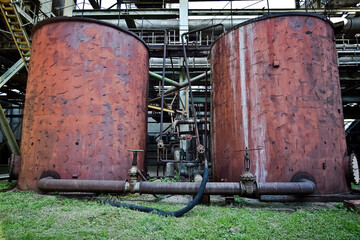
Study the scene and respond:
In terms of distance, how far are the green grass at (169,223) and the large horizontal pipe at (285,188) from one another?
0.31 m

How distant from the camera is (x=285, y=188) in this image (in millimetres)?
4016

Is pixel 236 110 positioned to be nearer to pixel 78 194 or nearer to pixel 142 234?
pixel 142 234

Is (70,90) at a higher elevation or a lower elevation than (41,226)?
higher

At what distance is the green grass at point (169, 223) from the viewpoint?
277 centimetres

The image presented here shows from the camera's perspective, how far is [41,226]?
302 cm

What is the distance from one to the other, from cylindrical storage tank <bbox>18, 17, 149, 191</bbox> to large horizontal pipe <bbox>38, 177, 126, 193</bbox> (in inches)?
15.9

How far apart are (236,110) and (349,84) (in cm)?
1083

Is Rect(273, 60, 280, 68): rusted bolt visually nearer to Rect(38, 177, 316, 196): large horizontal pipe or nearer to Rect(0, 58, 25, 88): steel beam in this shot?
Rect(38, 177, 316, 196): large horizontal pipe

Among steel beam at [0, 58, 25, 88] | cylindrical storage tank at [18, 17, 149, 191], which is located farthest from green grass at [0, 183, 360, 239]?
steel beam at [0, 58, 25, 88]

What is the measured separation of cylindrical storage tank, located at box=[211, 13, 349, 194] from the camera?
4.59 metres

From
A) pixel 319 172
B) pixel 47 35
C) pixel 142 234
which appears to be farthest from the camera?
pixel 47 35

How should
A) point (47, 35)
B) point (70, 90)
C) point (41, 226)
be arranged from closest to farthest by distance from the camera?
1. point (41, 226)
2. point (70, 90)
3. point (47, 35)

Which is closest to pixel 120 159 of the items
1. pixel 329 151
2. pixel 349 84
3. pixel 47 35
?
pixel 47 35

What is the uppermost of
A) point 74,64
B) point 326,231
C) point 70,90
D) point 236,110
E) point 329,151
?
point 74,64
